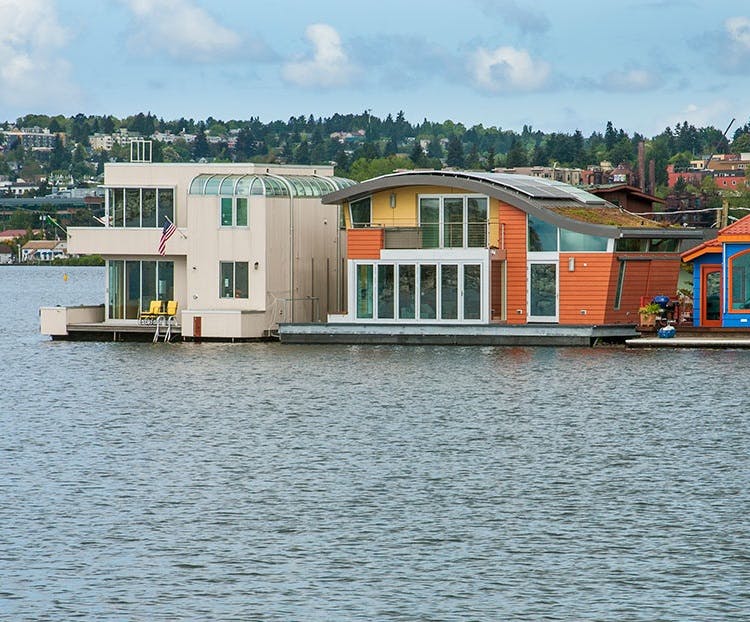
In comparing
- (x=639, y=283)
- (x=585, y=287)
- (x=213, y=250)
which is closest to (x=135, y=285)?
(x=213, y=250)

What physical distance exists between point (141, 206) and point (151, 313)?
13.5 ft

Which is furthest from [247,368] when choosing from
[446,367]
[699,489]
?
[699,489]

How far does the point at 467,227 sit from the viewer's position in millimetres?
64625

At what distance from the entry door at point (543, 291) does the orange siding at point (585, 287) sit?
0.36 m

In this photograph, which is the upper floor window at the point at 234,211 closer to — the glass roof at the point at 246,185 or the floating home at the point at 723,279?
the glass roof at the point at 246,185

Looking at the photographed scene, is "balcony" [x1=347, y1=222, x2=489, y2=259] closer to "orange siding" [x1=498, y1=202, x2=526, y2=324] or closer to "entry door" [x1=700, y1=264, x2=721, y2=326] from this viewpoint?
"orange siding" [x1=498, y1=202, x2=526, y2=324]

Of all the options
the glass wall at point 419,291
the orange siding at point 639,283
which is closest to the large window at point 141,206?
the glass wall at point 419,291

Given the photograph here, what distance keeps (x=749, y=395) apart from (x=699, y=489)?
16.9 meters

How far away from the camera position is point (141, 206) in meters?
67.2

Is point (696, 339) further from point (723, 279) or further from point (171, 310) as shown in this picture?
point (171, 310)

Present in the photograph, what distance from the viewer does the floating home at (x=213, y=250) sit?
64688 millimetres

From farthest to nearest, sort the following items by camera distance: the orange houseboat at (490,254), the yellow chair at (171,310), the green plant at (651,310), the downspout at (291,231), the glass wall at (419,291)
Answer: the yellow chair at (171,310) → the downspout at (291,231) → the green plant at (651,310) → the glass wall at (419,291) → the orange houseboat at (490,254)

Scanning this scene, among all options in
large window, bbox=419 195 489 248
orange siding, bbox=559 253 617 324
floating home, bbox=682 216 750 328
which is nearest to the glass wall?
large window, bbox=419 195 489 248

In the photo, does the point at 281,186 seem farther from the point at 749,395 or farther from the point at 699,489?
the point at 699,489
